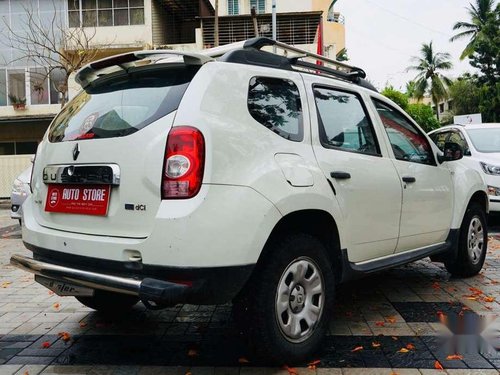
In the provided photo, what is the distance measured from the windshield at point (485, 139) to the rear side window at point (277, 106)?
277 inches

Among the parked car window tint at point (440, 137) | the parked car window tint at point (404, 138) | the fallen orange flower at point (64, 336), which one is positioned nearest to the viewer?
the fallen orange flower at point (64, 336)

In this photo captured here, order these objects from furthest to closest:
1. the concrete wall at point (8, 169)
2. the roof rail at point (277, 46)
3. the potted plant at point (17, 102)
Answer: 1. the potted plant at point (17, 102)
2. the concrete wall at point (8, 169)
3. the roof rail at point (277, 46)

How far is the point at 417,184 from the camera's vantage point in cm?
450

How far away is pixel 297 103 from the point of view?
3.57m

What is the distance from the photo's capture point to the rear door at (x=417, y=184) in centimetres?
439

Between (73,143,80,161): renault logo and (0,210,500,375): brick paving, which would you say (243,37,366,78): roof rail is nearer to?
(73,143,80,161): renault logo

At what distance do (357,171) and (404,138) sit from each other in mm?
1131

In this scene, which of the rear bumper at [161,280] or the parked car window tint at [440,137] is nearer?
the rear bumper at [161,280]

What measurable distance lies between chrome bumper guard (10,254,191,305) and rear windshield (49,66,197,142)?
0.84 metres

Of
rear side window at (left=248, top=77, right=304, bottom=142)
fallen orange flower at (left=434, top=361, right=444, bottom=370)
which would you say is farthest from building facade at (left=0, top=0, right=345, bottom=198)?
fallen orange flower at (left=434, top=361, right=444, bottom=370)

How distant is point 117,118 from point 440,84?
2284 inches

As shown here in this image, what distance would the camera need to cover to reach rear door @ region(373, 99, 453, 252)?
439 centimetres

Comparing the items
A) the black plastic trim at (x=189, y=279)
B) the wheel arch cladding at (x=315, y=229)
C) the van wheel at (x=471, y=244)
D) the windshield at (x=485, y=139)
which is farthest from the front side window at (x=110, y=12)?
the black plastic trim at (x=189, y=279)

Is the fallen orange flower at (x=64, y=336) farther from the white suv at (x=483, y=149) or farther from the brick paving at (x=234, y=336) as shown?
the white suv at (x=483, y=149)
